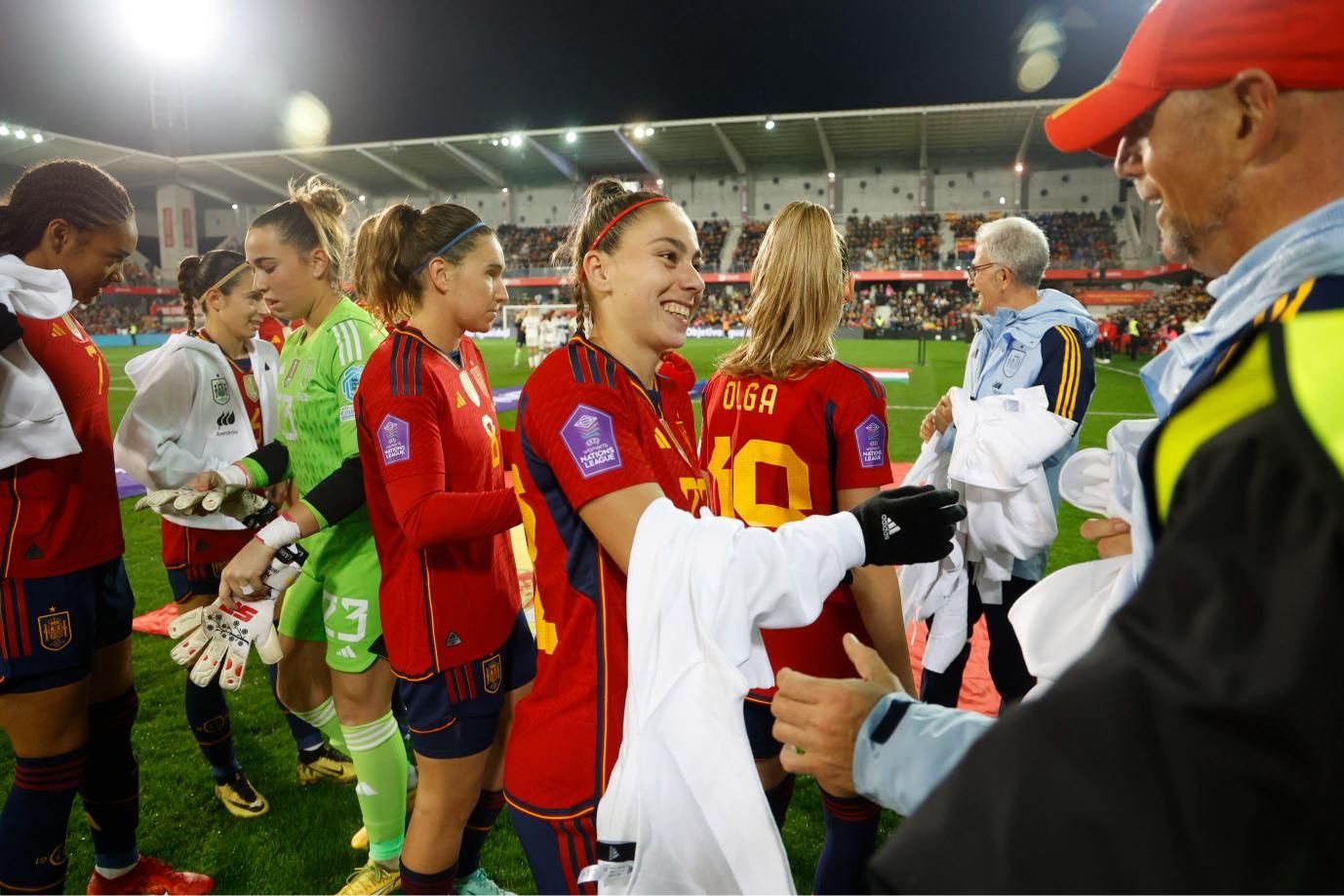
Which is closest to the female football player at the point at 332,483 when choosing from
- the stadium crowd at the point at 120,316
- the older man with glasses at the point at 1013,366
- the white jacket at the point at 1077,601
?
the white jacket at the point at 1077,601

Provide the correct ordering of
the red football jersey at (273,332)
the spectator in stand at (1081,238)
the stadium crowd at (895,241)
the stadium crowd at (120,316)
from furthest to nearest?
1. the stadium crowd at (895,241)
2. the stadium crowd at (120,316)
3. the spectator in stand at (1081,238)
4. the red football jersey at (273,332)

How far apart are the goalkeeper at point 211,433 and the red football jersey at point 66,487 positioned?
1.00 feet

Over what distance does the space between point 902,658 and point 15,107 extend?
53021mm

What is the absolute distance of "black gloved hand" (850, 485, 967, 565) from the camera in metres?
1.43

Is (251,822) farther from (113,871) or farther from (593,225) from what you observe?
(593,225)

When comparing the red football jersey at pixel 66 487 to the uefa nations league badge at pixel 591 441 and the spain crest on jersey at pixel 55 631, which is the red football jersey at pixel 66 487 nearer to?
the spain crest on jersey at pixel 55 631

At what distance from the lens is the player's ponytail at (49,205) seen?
2.40 m

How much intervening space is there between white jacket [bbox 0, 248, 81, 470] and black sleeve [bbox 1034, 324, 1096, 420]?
373 cm

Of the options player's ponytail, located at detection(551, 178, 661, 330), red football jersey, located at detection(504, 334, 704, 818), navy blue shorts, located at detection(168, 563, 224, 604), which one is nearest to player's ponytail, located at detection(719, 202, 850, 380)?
player's ponytail, located at detection(551, 178, 661, 330)

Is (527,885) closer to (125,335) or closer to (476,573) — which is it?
(476,573)

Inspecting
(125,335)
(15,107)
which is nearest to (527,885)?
(125,335)

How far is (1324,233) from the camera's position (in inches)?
31.7

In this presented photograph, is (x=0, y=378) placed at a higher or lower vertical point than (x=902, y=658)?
higher

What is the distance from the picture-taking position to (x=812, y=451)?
97.0 inches
